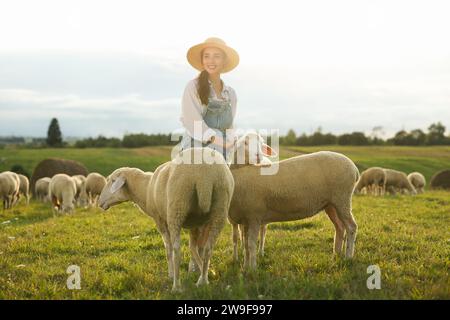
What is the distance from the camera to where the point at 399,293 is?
5312 millimetres

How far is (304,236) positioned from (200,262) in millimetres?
4130

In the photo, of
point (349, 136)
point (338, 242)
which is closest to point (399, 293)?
point (338, 242)

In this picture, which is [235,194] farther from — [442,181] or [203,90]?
[442,181]

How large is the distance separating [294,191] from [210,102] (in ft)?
6.01

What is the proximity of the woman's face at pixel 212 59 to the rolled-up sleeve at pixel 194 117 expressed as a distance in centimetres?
42

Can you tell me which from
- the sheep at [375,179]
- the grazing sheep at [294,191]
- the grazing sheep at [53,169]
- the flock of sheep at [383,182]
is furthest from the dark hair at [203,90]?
the grazing sheep at [53,169]

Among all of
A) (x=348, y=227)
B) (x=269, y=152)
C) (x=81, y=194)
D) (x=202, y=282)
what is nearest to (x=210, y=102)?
(x=269, y=152)

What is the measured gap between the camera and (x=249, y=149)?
6.80 metres

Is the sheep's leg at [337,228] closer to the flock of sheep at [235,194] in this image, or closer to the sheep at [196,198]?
the flock of sheep at [235,194]

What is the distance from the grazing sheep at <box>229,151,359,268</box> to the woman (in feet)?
1.99

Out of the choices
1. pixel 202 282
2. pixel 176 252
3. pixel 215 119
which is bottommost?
pixel 202 282

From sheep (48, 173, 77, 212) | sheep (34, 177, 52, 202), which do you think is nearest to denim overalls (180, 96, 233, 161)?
sheep (48, 173, 77, 212)

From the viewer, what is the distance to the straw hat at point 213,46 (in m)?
6.68
